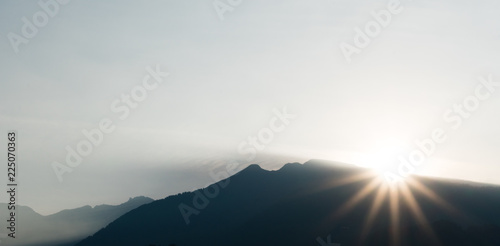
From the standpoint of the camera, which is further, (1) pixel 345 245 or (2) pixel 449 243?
(1) pixel 345 245

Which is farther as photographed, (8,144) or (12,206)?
(12,206)

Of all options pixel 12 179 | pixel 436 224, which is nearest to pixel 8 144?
pixel 12 179

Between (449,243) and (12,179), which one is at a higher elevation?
(12,179)

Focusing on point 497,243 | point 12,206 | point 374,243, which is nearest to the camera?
point 12,206

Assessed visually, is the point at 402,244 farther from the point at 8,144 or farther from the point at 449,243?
the point at 8,144

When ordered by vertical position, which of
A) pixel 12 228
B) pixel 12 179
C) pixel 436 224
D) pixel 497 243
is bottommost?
pixel 497 243

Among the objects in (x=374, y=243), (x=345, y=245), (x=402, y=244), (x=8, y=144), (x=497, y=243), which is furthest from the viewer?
(x=345, y=245)

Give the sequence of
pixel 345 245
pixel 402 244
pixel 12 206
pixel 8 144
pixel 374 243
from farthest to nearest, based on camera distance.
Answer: pixel 345 245, pixel 374 243, pixel 402 244, pixel 12 206, pixel 8 144

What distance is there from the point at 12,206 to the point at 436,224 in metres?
136

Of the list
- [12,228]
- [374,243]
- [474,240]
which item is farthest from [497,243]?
[12,228]

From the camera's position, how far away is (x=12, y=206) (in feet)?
301

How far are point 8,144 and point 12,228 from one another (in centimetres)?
1829

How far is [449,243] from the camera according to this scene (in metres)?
156

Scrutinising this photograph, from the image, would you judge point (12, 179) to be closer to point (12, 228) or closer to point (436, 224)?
point (12, 228)
